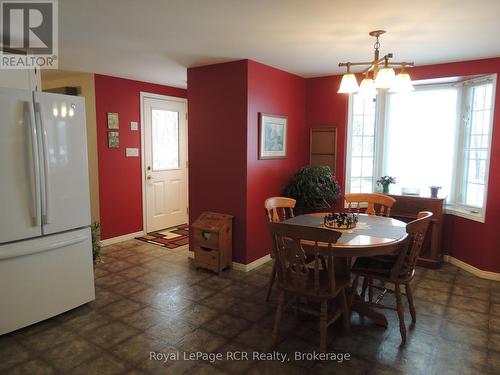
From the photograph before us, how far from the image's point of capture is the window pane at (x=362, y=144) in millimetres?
4590

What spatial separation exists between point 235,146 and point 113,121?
2.00 m

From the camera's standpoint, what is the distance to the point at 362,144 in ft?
15.2

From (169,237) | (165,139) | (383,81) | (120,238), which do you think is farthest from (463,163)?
(120,238)

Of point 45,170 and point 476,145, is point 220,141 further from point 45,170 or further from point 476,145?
point 476,145

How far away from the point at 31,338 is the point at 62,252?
64 centimetres

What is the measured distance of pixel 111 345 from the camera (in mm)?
2467

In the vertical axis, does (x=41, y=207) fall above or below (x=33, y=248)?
above

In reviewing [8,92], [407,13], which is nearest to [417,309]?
[407,13]

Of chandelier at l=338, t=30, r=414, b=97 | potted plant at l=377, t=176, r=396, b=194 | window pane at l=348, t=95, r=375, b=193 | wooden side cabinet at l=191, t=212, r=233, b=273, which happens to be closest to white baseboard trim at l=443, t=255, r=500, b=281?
potted plant at l=377, t=176, r=396, b=194

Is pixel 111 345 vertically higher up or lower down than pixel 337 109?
lower down

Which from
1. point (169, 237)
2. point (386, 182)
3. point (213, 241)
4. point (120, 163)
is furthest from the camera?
point (169, 237)

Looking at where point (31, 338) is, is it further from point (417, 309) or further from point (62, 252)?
point (417, 309)

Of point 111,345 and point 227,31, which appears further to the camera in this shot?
point 227,31

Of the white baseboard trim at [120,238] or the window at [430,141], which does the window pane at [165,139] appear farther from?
the window at [430,141]
